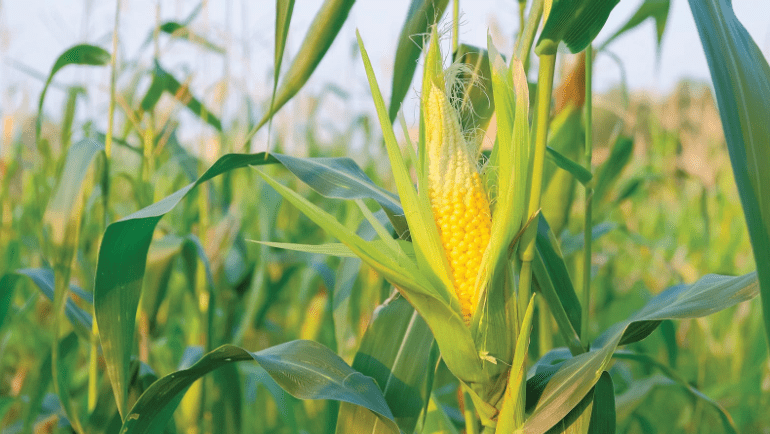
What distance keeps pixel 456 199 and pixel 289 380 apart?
0.91 ft

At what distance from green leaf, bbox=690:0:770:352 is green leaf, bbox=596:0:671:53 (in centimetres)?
50

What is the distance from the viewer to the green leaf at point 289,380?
573mm

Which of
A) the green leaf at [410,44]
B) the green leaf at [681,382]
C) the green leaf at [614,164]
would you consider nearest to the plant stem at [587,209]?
the green leaf at [681,382]

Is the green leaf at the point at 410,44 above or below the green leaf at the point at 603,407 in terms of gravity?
above

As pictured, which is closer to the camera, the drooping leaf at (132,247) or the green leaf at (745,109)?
the green leaf at (745,109)

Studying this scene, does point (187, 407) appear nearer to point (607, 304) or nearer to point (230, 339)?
point (230, 339)

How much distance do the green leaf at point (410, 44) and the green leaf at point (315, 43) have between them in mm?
107

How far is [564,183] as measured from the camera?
3.59 feet

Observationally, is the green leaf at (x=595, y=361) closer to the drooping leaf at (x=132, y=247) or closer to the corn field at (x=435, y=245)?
the corn field at (x=435, y=245)

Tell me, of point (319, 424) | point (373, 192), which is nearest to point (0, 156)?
point (319, 424)

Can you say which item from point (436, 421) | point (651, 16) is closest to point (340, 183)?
point (436, 421)

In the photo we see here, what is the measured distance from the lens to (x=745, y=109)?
324mm

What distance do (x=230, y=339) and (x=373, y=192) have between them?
89cm

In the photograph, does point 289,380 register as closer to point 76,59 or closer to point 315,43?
point 315,43
